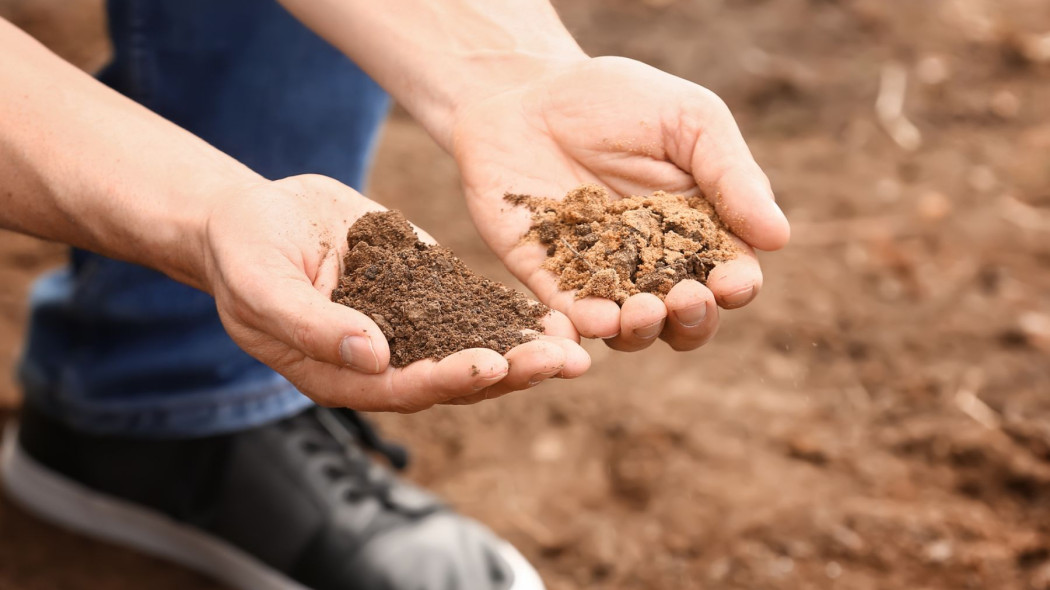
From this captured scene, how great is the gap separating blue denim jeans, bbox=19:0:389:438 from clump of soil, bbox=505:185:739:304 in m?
0.61

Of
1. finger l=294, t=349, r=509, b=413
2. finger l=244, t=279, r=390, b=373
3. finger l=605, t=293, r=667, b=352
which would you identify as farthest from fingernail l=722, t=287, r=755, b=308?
finger l=244, t=279, r=390, b=373

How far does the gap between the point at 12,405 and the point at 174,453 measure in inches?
28.7

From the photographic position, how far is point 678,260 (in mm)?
1525

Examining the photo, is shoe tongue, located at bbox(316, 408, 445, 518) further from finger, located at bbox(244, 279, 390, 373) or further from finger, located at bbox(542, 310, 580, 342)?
finger, located at bbox(244, 279, 390, 373)

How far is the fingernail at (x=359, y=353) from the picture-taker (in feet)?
3.93

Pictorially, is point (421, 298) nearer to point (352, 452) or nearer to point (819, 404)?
point (352, 452)

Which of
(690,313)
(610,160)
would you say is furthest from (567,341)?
(610,160)

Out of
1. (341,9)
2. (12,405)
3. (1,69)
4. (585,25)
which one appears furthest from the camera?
(585,25)

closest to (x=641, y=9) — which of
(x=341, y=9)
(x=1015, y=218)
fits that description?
(x=1015, y=218)

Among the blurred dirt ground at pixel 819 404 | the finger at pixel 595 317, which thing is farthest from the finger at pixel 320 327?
the blurred dirt ground at pixel 819 404

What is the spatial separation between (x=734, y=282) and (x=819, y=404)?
42.8 inches

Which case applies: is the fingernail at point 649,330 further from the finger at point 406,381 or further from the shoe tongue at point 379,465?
the shoe tongue at point 379,465

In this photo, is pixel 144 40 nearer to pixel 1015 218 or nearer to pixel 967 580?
pixel 967 580

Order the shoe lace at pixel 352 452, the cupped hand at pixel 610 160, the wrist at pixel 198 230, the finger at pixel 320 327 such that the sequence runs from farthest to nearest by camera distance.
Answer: the shoe lace at pixel 352 452
the cupped hand at pixel 610 160
the wrist at pixel 198 230
the finger at pixel 320 327
